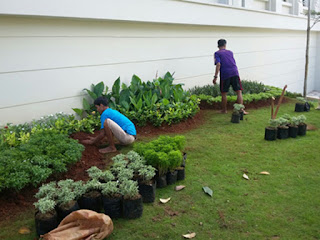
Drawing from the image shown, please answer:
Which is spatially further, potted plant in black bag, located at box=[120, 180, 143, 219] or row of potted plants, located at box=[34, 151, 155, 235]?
potted plant in black bag, located at box=[120, 180, 143, 219]

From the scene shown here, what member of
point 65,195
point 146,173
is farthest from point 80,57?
point 65,195

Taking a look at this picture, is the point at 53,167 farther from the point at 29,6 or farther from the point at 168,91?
the point at 168,91

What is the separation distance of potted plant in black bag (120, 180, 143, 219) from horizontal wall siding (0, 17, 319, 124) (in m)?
3.18

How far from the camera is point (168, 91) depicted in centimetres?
781

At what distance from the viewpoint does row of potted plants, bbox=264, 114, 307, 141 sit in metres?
6.54

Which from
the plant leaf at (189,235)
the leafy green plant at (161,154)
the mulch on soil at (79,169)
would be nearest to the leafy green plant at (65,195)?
the mulch on soil at (79,169)

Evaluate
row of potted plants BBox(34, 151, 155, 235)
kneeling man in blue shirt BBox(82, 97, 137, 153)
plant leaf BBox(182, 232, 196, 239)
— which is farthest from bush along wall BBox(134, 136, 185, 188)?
plant leaf BBox(182, 232, 196, 239)

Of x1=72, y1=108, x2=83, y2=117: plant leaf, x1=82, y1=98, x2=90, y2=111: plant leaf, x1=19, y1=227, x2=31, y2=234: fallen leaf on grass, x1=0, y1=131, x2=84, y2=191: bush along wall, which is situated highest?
x1=82, y1=98, x2=90, y2=111: plant leaf

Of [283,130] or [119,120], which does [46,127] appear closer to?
[119,120]

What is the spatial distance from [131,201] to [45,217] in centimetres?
89

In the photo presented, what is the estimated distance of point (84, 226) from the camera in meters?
3.36

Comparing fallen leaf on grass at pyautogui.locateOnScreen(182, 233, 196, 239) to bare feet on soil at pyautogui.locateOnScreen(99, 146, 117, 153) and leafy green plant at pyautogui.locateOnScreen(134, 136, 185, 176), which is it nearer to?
leafy green plant at pyautogui.locateOnScreen(134, 136, 185, 176)

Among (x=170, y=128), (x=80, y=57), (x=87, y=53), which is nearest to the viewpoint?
(x=80, y=57)

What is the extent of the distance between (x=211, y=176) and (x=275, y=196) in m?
0.94
